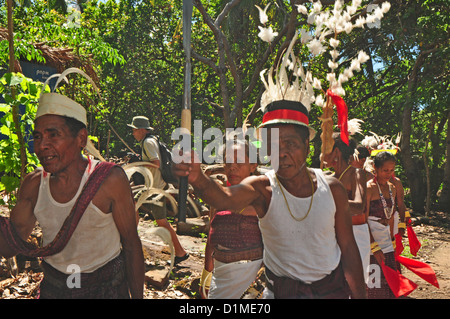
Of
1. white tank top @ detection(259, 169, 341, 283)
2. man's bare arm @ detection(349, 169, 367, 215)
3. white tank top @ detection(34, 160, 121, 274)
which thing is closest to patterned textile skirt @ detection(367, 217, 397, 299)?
man's bare arm @ detection(349, 169, 367, 215)

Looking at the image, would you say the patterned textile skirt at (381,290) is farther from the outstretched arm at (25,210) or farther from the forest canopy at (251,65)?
the forest canopy at (251,65)

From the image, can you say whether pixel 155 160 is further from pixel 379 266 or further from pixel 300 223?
pixel 300 223

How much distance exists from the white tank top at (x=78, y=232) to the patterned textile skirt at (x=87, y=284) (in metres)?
0.04

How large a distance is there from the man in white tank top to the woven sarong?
0.76 meters

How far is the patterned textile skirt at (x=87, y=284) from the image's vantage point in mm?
2389

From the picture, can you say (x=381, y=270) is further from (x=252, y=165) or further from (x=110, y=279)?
(x=110, y=279)

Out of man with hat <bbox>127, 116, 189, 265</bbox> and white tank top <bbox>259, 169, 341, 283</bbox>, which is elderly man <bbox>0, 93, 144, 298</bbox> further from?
man with hat <bbox>127, 116, 189, 265</bbox>

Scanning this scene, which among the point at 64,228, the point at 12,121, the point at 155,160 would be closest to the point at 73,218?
the point at 64,228

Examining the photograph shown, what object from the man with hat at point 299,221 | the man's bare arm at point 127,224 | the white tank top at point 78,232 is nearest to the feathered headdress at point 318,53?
the man with hat at point 299,221

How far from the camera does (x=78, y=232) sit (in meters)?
2.40

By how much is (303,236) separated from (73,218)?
1.28 meters

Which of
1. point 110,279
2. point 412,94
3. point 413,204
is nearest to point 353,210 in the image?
point 110,279

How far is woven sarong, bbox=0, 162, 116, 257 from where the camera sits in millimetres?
2316

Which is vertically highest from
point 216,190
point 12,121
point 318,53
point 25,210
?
point 318,53
